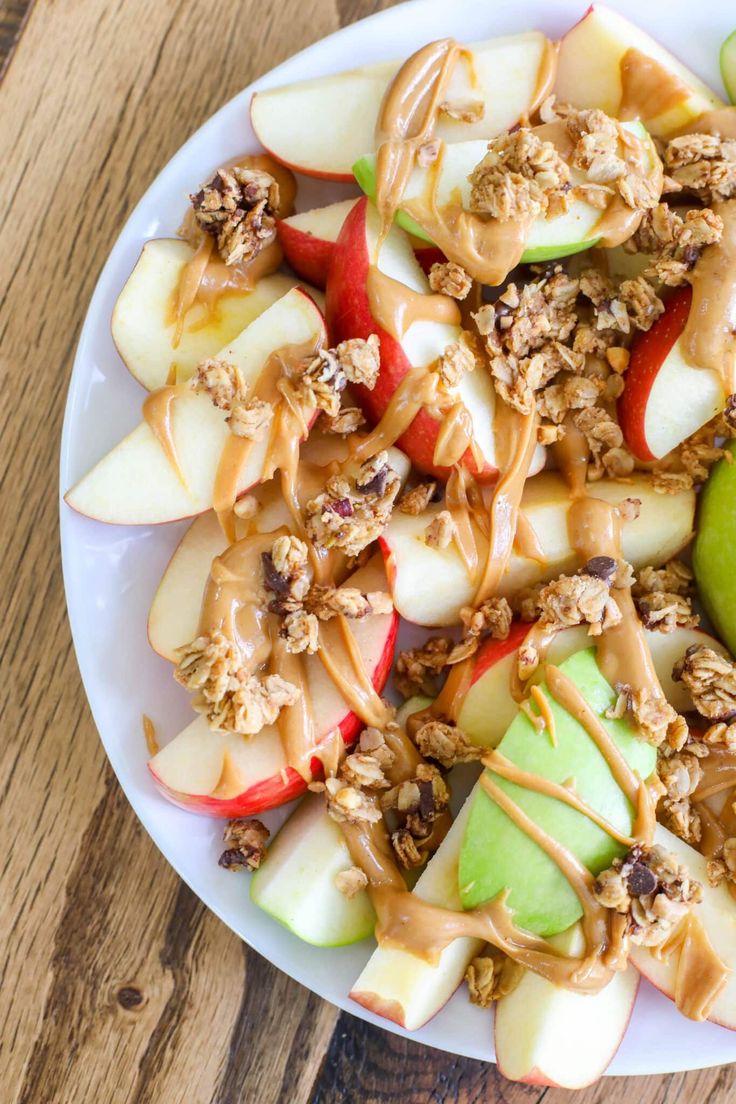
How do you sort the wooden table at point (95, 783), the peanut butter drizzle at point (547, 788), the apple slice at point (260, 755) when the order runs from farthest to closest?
the wooden table at point (95, 783)
the apple slice at point (260, 755)
the peanut butter drizzle at point (547, 788)

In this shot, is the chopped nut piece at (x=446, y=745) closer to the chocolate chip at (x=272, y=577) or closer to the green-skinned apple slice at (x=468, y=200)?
the chocolate chip at (x=272, y=577)

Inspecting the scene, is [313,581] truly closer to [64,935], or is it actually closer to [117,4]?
[64,935]

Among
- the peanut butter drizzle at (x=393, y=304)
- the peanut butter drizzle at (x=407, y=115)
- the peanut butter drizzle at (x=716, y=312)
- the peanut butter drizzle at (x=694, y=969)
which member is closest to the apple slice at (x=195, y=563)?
the peanut butter drizzle at (x=393, y=304)

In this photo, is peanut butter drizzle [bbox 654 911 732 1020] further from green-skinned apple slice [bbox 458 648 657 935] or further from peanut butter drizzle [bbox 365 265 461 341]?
peanut butter drizzle [bbox 365 265 461 341]

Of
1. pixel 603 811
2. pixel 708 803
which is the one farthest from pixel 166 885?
pixel 708 803

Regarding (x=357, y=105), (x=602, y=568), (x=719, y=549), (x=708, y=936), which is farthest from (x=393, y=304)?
(x=708, y=936)
